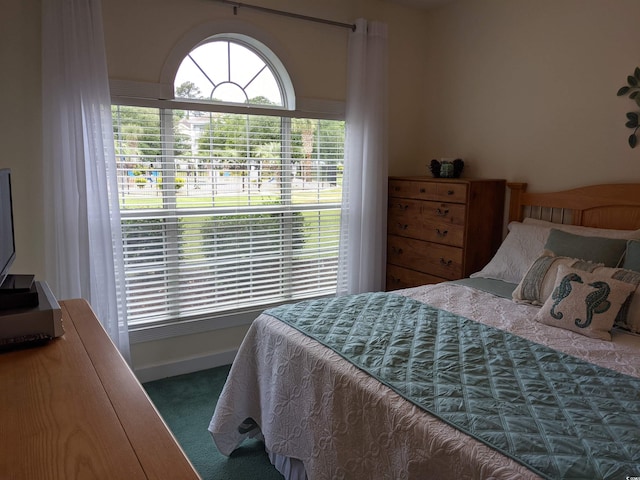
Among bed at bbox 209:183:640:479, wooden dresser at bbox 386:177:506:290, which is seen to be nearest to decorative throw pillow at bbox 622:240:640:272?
bed at bbox 209:183:640:479

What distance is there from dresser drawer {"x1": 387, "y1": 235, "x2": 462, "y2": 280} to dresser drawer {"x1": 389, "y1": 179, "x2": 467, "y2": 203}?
341 millimetres

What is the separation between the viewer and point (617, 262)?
93.9 inches

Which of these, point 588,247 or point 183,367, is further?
point 183,367

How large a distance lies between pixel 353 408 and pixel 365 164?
2319 millimetres

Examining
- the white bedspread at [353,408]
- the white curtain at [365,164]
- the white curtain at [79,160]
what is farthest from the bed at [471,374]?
the white curtain at [79,160]

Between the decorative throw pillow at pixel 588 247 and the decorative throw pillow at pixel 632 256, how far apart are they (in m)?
0.06

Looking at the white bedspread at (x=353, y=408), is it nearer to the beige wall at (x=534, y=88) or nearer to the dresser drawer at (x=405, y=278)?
the dresser drawer at (x=405, y=278)

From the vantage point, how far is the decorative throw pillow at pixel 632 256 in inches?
88.4

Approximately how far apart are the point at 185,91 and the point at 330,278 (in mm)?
1786

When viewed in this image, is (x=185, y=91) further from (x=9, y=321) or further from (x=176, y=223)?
(x=9, y=321)

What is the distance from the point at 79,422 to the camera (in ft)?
3.06

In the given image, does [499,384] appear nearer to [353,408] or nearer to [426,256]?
[353,408]

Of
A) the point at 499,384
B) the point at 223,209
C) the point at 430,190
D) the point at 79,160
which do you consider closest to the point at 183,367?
the point at 223,209

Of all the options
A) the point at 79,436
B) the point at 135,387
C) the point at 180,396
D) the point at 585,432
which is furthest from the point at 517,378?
the point at 180,396
